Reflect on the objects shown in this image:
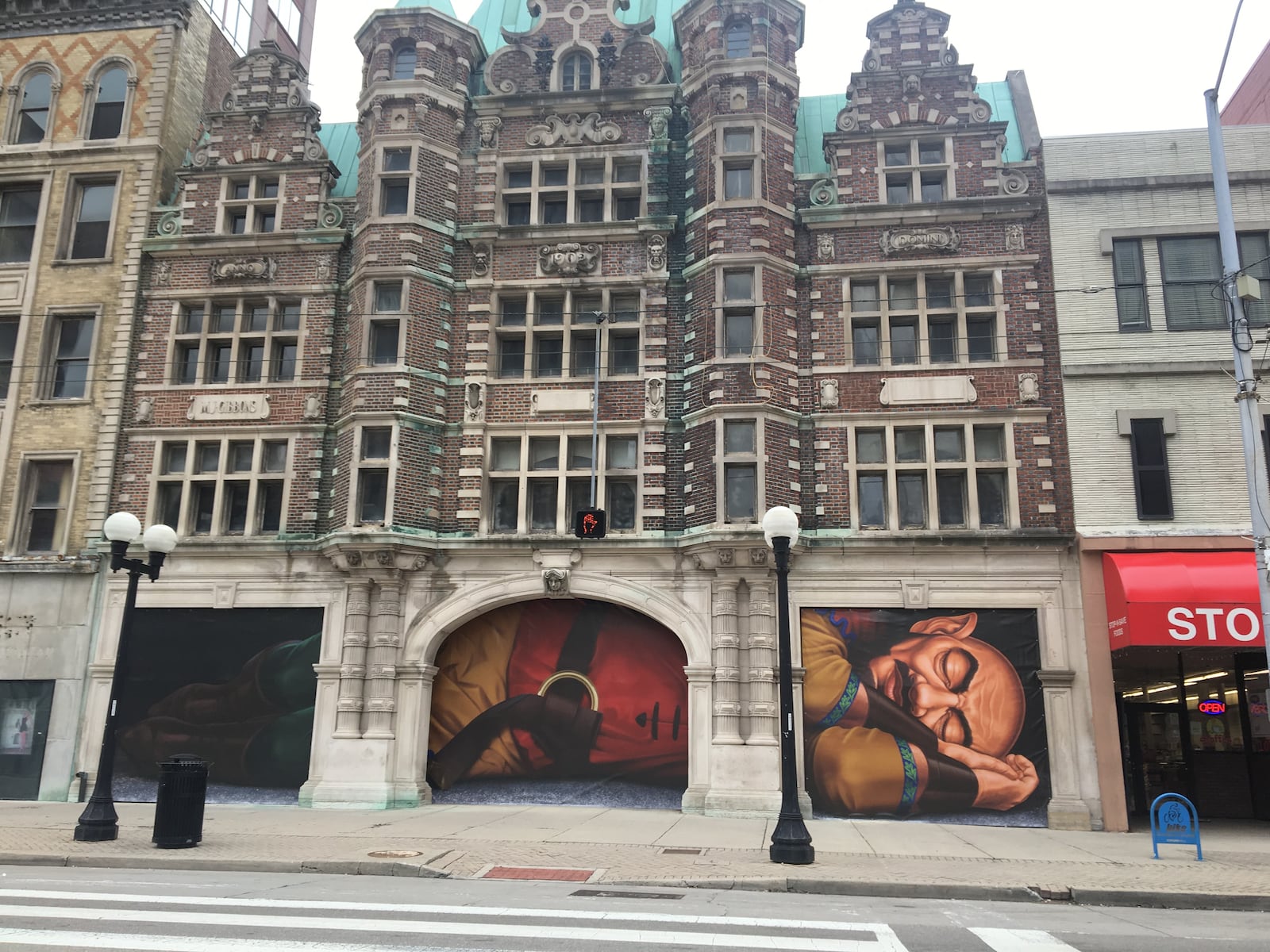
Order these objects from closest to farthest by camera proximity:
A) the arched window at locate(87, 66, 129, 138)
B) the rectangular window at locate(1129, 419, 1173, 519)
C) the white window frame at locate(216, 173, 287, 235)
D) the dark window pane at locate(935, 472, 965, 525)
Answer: the rectangular window at locate(1129, 419, 1173, 519) < the dark window pane at locate(935, 472, 965, 525) < the white window frame at locate(216, 173, 287, 235) < the arched window at locate(87, 66, 129, 138)

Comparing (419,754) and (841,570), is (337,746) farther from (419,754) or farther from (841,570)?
(841,570)

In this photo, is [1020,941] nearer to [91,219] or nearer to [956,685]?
[956,685]

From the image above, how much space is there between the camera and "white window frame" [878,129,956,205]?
21531 mm

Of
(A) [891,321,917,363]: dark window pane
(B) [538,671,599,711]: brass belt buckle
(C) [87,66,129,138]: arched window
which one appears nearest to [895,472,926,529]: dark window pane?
(A) [891,321,917,363]: dark window pane

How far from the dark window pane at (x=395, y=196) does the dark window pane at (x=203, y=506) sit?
707 centimetres

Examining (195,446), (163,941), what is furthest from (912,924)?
(195,446)

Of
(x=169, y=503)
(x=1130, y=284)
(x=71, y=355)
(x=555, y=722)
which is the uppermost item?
(x=1130, y=284)

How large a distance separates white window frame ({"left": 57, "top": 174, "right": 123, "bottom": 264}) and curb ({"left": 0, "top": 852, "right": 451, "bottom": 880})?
1551cm

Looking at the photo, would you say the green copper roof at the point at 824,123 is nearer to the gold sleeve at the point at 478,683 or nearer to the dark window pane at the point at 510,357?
the dark window pane at the point at 510,357

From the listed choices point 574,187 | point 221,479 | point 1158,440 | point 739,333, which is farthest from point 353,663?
point 1158,440

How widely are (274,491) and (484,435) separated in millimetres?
4791

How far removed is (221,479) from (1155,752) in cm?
2006

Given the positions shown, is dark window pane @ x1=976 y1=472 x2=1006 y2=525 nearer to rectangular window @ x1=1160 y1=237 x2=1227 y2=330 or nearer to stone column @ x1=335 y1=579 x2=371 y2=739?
rectangular window @ x1=1160 y1=237 x2=1227 y2=330

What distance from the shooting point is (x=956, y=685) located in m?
19.0
